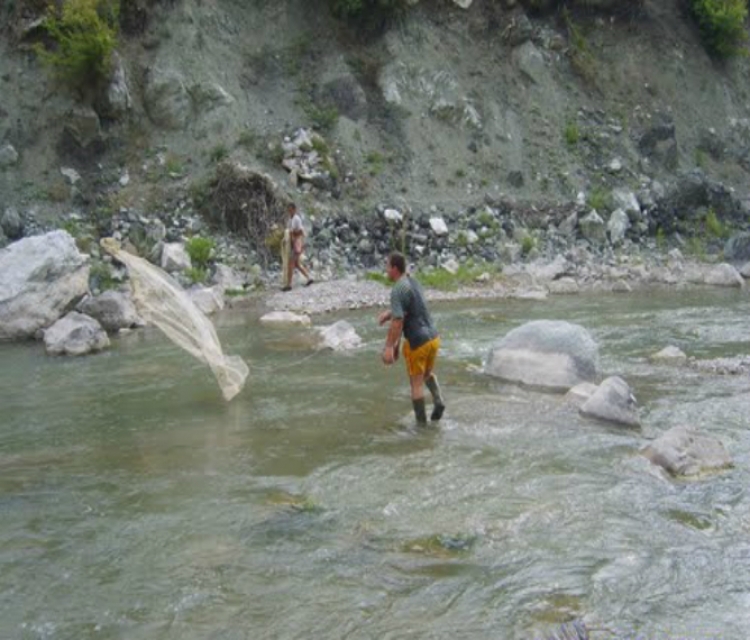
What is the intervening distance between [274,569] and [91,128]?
17175mm

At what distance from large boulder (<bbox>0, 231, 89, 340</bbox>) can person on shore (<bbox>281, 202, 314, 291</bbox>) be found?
4494mm

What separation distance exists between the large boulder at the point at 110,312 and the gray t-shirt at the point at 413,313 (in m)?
7.93

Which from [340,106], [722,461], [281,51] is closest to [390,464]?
[722,461]

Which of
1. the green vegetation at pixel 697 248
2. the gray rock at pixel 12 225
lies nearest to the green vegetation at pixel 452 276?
the green vegetation at pixel 697 248

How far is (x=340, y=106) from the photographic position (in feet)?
75.7

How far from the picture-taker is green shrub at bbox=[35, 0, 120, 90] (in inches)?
771

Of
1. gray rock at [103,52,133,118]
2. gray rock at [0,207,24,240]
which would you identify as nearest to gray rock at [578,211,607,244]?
gray rock at [103,52,133,118]

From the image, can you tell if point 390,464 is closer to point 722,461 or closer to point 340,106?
point 722,461

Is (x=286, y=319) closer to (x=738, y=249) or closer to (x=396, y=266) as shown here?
(x=396, y=266)

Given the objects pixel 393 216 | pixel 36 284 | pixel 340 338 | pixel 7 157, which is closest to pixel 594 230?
pixel 393 216

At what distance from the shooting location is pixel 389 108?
23578 mm

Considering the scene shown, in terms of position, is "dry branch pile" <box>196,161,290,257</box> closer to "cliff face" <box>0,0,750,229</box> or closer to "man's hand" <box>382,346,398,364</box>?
"cliff face" <box>0,0,750,229</box>

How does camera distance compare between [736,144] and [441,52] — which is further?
[736,144]

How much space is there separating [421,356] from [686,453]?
8.91 ft
